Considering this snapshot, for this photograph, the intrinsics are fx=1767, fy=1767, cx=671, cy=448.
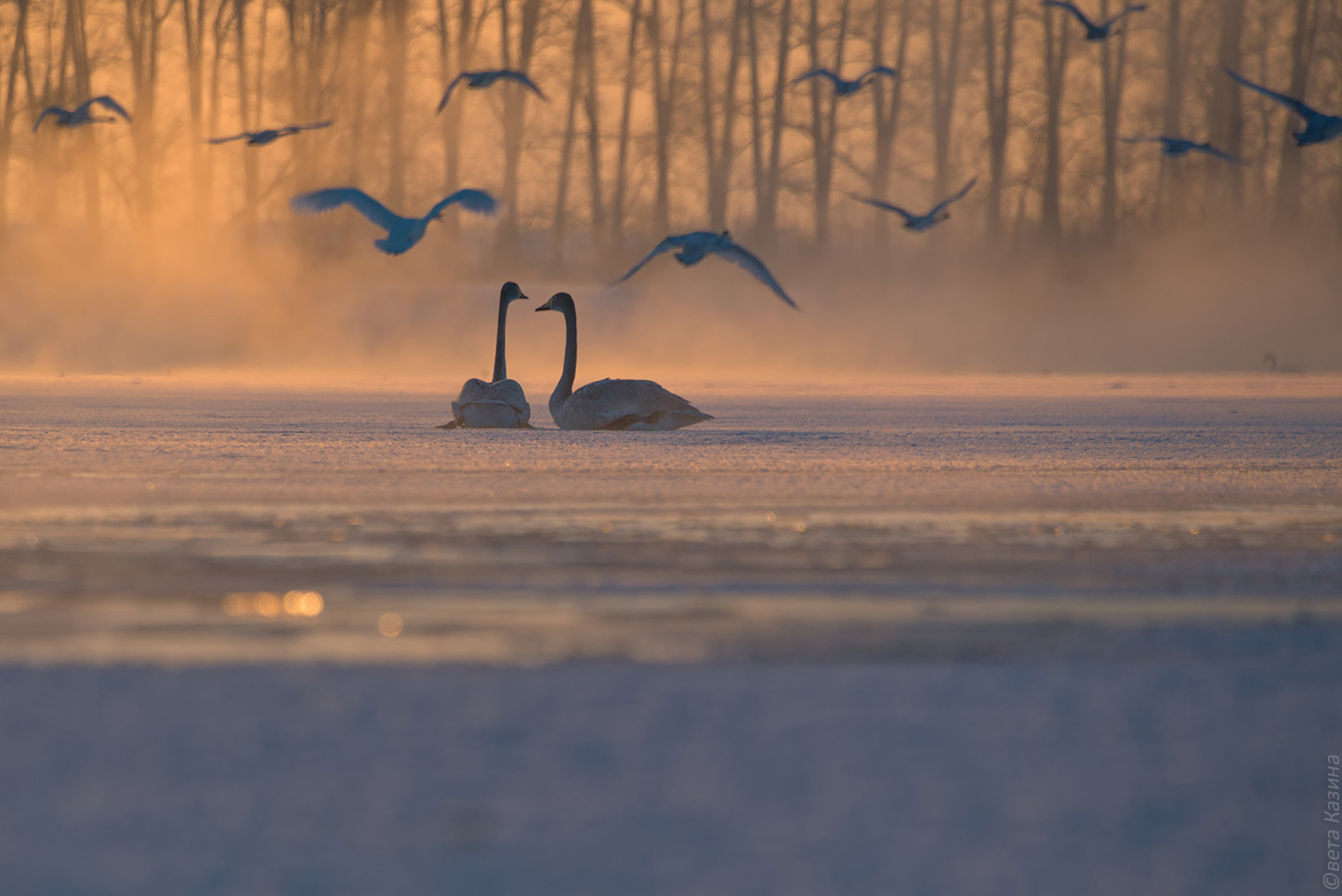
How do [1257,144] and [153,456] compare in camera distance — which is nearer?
[153,456]

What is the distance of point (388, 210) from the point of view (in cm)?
1823

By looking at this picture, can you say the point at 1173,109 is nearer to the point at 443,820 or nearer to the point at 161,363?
the point at 161,363

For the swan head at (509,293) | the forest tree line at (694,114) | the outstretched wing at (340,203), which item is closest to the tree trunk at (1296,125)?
the forest tree line at (694,114)

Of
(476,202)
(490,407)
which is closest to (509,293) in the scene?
(476,202)

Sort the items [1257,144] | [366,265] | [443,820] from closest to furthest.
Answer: [443,820]
[366,265]
[1257,144]

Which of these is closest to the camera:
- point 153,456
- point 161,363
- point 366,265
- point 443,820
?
point 443,820

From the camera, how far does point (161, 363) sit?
3012 centimetres

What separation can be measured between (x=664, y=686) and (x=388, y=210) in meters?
14.8

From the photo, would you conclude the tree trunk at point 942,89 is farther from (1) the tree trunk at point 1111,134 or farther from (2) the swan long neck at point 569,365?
(2) the swan long neck at point 569,365

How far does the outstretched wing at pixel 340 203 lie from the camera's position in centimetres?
1784

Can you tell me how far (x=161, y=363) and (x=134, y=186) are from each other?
8826 millimetres

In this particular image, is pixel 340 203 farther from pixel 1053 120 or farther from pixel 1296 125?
pixel 1296 125

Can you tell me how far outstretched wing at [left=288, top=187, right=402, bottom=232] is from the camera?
17844mm

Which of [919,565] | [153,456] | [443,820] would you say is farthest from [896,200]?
[443,820]
